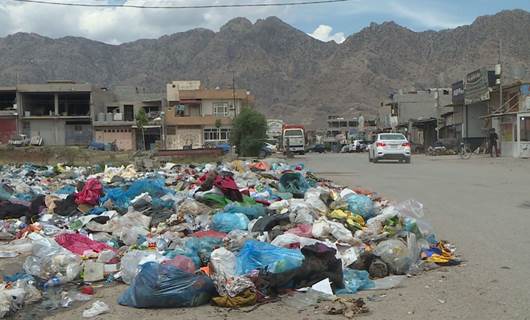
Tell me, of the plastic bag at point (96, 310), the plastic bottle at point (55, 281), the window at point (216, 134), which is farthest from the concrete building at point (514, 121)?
the window at point (216, 134)

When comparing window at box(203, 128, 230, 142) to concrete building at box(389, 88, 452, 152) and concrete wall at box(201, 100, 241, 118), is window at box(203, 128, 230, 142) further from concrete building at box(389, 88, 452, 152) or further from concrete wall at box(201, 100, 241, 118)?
concrete building at box(389, 88, 452, 152)

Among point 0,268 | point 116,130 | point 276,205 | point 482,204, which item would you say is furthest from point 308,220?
point 116,130

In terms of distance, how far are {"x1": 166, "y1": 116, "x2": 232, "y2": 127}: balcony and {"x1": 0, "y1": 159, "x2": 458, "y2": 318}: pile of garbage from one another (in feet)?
210

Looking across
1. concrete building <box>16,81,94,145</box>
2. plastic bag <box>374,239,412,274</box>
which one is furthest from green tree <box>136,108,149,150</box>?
plastic bag <box>374,239,412,274</box>

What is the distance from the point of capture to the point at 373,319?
5578 mm

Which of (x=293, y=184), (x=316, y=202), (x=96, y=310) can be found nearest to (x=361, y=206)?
(x=316, y=202)

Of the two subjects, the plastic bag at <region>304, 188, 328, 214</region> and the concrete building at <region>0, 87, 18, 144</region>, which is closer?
the plastic bag at <region>304, 188, 328, 214</region>

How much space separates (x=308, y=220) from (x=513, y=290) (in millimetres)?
3338

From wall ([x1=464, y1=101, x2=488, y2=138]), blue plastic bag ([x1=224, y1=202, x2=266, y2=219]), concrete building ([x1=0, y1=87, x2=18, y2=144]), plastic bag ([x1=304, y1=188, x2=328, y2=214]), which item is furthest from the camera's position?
concrete building ([x1=0, y1=87, x2=18, y2=144])

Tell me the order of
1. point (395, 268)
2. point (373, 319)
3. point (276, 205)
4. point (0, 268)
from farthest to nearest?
1. point (276, 205)
2. point (0, 268)
3. point (395, 268)
4. point (373, 319)

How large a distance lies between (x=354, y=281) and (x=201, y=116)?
72.2m

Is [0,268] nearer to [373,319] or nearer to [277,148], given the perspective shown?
[373,319]

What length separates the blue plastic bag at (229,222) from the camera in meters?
9.13

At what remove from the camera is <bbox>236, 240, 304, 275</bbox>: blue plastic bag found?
20.8 feet
